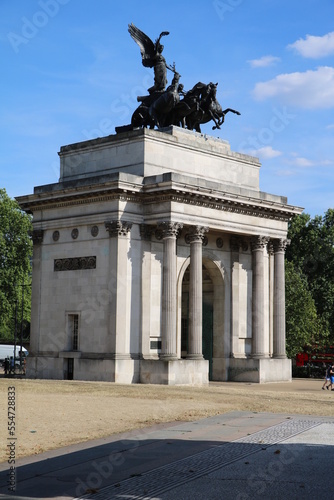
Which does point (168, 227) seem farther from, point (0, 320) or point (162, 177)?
point (0, 320)

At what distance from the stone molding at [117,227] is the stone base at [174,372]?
7345mm

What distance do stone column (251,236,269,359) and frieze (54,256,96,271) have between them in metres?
11.2

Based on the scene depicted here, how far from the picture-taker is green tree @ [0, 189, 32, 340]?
290ft

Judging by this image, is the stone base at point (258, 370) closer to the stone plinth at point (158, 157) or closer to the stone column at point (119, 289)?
the stone column at point (119, 289)

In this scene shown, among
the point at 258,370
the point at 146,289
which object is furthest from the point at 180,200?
the point at 258,370

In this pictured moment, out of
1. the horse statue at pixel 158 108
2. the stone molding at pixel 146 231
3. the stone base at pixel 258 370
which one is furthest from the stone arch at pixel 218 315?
the horse statue at pixel 158 108

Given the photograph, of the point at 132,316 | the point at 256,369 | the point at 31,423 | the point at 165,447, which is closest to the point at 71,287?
the point at 132,316

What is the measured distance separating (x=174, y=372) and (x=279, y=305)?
1203 centimetres

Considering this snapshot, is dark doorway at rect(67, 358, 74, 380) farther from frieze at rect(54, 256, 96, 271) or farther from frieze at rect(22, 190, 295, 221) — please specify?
frieze at rect(22, 190, 295, 221)

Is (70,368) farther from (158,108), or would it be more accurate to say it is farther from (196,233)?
(158,108)

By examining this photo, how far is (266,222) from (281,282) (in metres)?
4.45

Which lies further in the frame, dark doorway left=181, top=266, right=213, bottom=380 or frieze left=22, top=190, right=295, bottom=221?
dark doorway left=181, top=266, right=213, bottom=380

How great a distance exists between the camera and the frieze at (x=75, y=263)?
4916 cm

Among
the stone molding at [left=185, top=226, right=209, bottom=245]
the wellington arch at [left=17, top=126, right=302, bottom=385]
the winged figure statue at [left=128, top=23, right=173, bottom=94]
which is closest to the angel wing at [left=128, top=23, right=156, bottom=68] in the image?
the winged figure statue at [left=128, top=23, right=173, bottom=94]
